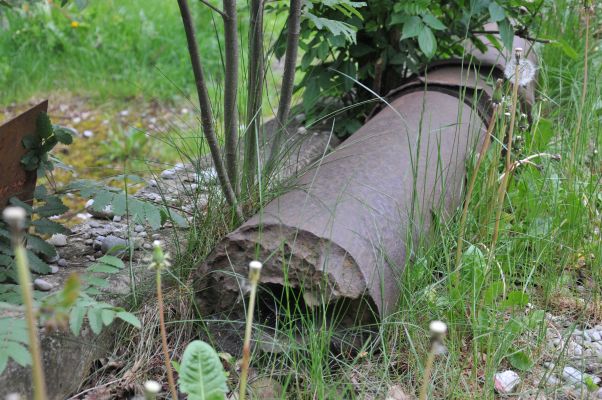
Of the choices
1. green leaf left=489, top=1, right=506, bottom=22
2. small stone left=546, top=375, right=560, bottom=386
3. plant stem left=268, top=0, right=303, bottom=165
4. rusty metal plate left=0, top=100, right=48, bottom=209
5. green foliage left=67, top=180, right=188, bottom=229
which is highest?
green leaf left=489, top=1, right=506, bottom=22

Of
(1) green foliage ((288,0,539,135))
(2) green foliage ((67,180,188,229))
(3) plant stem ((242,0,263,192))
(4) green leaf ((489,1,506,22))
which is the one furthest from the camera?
(1) green foliage ((288,0,539,135))

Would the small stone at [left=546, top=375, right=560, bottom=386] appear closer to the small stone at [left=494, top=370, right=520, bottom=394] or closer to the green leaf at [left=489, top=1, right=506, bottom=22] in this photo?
the small stone at [left=494, top=370, right=520, bottom=394]

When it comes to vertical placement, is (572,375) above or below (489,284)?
below

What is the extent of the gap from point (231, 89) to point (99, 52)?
3.34 m

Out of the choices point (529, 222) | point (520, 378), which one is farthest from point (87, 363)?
point (529, 222)

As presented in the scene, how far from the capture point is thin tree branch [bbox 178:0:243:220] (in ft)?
7.20

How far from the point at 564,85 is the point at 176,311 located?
9.11 ft

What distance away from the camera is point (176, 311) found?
2.28 meters

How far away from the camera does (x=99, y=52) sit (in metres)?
5.41

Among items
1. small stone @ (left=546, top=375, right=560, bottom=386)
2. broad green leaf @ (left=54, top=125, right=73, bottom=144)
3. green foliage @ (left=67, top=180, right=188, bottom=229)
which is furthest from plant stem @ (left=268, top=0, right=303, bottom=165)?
small stone @ (left=546, top=375, right=560, bottom=386)

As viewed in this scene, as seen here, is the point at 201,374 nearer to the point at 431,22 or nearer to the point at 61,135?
the point at 61,135

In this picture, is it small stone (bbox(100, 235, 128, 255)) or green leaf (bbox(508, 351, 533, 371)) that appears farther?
small stone (bbox(100, 235, 128, 255))

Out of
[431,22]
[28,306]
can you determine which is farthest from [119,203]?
[431,22]

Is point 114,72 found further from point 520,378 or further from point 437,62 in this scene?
point 520,378
